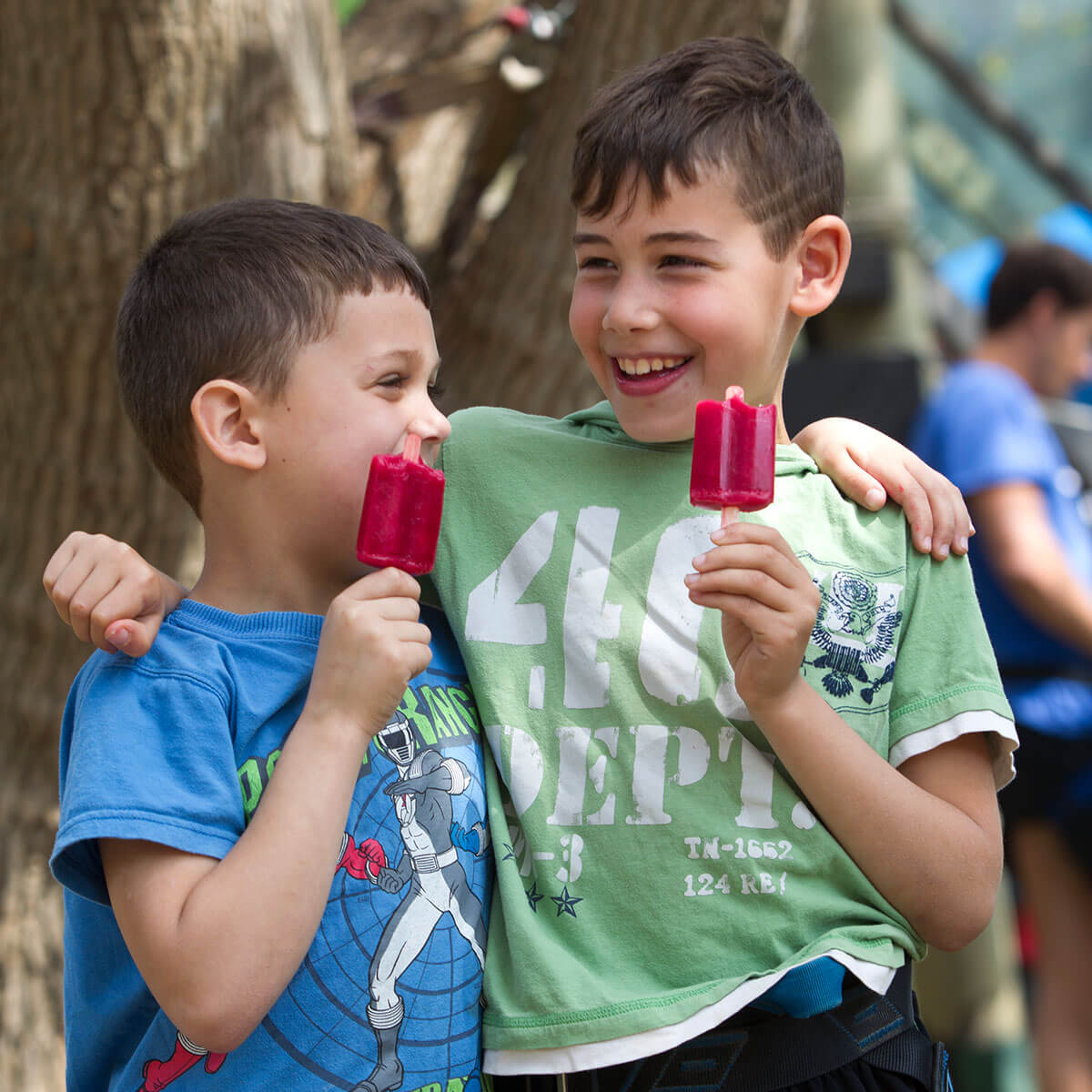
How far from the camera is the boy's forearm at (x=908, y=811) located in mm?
1820

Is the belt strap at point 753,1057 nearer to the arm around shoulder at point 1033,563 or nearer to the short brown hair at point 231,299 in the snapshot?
the short brown hair at point 231,299

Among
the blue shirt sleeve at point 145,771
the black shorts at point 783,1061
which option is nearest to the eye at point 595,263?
the blue shirt sleeve at point 145,771

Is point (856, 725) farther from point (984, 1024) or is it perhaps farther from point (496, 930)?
point (984, 1024)

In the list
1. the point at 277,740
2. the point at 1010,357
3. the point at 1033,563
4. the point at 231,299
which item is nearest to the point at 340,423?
the point at 231,299

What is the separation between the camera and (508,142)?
3842 mm

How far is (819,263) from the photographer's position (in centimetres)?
221

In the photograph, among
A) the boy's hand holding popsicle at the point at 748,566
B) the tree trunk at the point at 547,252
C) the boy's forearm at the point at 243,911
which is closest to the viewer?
the boy's forearm at the point at 243,911

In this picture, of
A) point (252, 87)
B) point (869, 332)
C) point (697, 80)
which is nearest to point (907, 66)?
point (869, 332)

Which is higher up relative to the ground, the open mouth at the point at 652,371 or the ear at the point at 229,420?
the open mouth at the point at 652,371

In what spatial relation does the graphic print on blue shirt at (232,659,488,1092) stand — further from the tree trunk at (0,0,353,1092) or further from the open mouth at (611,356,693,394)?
the tree trunk at (0,0,353,1092)

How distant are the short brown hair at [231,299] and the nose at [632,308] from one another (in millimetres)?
319

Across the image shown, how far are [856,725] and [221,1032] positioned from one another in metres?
0.95

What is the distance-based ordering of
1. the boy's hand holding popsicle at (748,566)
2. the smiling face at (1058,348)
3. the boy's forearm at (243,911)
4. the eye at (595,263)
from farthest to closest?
1. the smiling face at (1058,348)
2. the eye at (595,263)
3. the boy's hand holding popsicle at (748,566)
4. the boy's forearm at (243,911)

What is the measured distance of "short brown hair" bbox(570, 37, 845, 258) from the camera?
2055mm
